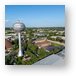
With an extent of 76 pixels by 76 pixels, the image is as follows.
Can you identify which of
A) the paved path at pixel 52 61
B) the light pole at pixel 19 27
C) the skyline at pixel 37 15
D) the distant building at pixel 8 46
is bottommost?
the paved path at pixel 52 61

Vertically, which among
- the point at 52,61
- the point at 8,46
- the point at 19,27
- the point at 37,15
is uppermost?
the point at 37,15

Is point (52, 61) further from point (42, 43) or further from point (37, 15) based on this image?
point (37, 15)

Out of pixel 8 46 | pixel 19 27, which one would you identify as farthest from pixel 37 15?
pixel 8 46

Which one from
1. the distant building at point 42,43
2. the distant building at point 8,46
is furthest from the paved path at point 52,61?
the distant building at point 8,46

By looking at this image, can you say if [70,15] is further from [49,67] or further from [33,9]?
[49,67]

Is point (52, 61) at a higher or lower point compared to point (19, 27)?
lower

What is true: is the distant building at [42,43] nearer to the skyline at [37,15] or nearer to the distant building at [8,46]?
the skyline at [37,15]

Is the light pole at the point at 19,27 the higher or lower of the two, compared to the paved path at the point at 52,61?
higher
